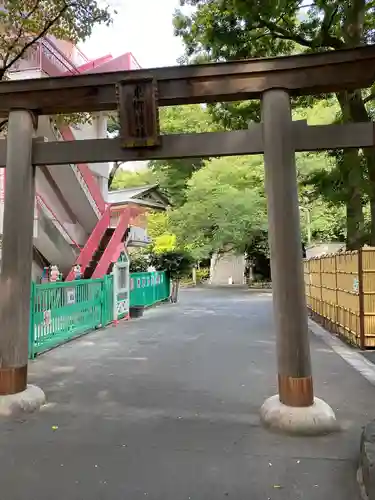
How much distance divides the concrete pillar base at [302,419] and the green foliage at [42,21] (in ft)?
27.5

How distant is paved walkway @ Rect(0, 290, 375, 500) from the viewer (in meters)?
3.54

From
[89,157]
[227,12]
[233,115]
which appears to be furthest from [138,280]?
[89,157]

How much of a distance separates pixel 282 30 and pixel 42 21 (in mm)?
6454

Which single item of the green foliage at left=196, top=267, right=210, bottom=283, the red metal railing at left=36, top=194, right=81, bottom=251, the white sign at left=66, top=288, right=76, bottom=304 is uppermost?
the red metal railing at left=36, top=194, right=81, bottom=251

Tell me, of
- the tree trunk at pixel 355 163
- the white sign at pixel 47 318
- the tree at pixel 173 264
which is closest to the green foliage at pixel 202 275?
the tree at pixel 173 264

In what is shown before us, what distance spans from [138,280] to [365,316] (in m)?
10.2

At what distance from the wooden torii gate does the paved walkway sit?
0.59 metres

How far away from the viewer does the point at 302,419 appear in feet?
15.2

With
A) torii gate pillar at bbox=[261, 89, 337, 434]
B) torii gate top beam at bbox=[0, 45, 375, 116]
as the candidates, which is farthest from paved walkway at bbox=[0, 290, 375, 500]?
torii gate top beam at bbox=[0, 45, 375, 116]

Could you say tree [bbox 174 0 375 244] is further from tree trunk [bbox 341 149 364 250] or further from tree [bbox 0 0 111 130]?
tree [bbox 0 0 111 130]

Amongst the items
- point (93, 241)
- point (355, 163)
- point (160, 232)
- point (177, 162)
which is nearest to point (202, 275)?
point (160, 232)

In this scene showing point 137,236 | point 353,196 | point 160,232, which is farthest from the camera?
point 160,232

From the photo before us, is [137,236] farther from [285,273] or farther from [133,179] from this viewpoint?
[133,179]

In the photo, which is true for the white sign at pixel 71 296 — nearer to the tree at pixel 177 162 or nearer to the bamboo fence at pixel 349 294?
the bamboo fence at pixel 349 294
